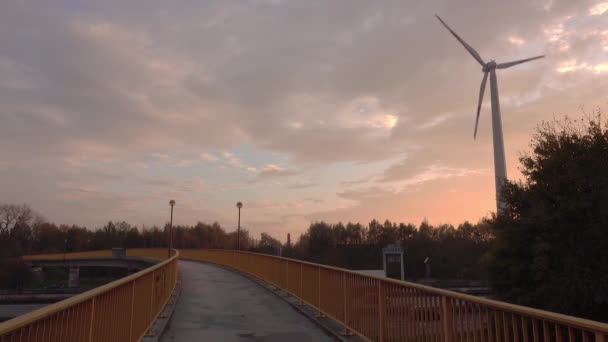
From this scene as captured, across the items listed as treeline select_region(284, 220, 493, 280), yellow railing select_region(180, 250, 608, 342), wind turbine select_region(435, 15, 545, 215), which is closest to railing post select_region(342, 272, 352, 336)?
yellow railing select_region(180, 250, 608, 342)

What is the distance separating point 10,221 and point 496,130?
406 feet

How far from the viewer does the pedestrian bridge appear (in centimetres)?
374

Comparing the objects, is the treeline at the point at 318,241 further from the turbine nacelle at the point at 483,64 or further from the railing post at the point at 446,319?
→ the railing post at the point at 446,319

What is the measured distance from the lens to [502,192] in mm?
17562

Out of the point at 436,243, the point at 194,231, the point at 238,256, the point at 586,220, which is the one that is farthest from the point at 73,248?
the point at 586,220

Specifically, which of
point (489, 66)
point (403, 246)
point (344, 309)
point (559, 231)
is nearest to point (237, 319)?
point (344, 309)

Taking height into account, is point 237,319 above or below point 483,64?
below

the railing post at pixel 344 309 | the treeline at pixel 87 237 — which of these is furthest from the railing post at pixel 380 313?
the treeline at pixel 87 237

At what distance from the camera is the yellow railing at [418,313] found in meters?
3.61

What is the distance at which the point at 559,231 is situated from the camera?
47.8 ft

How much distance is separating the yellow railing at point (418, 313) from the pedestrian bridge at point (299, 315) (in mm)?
11

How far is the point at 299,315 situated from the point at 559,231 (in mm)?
9304

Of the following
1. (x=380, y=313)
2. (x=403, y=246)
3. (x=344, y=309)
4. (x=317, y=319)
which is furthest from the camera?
(x=403, y=246)

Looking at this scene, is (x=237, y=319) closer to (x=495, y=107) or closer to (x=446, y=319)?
(x=446, y=319)
